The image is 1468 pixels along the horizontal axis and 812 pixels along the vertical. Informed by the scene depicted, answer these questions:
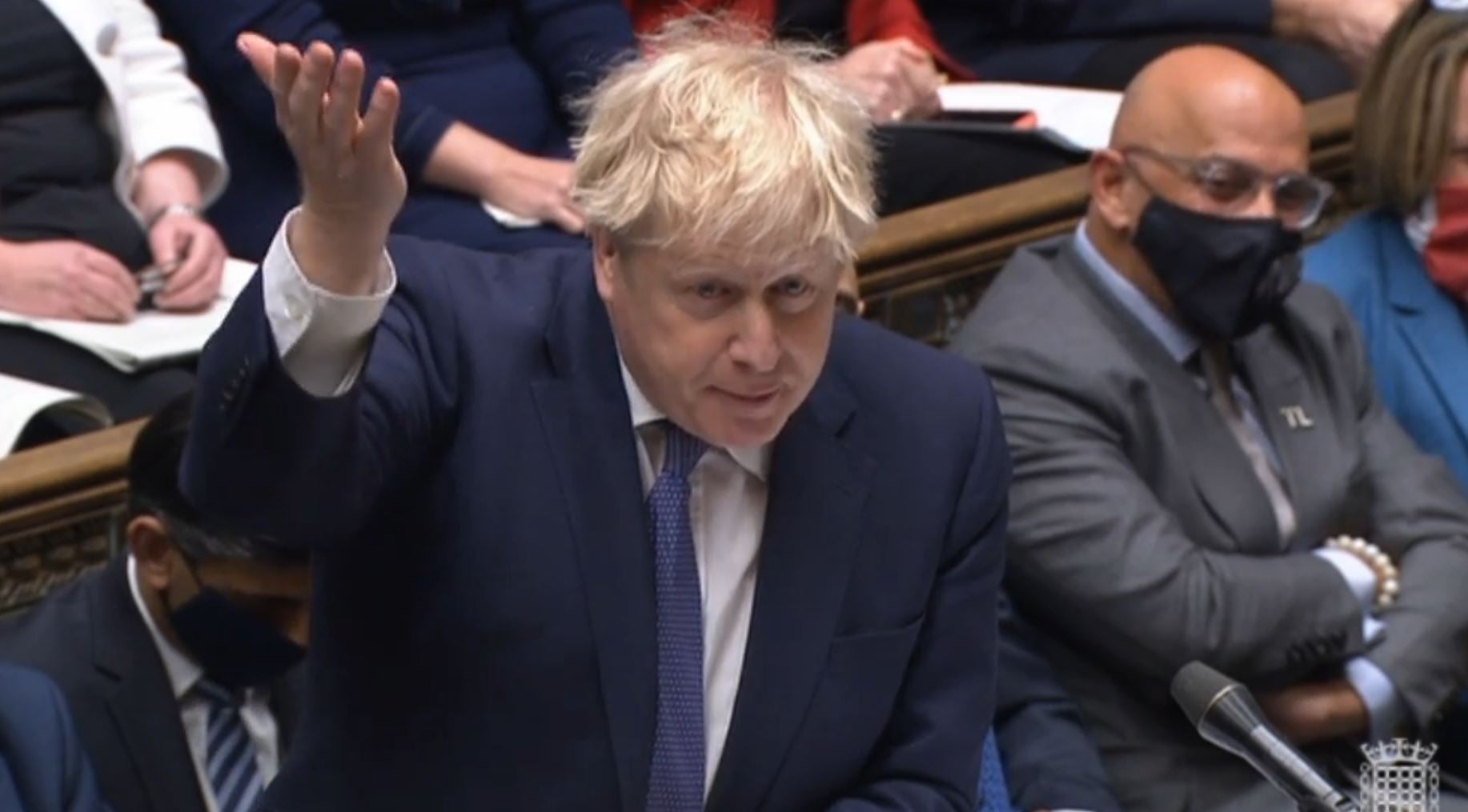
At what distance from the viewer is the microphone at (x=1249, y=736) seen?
1883 mm

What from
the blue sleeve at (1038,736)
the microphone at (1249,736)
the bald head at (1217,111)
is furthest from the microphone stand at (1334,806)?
the bald head at (1217,111)

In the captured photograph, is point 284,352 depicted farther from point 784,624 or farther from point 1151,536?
point 1151,536

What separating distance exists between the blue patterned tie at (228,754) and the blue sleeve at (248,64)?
0.93 meters

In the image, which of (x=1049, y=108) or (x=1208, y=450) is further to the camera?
(x=1049, y=108)

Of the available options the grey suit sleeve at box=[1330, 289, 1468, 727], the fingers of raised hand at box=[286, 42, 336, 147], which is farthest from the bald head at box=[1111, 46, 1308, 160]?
the fingers of raised hand at box=[286, 42, 336, 147]

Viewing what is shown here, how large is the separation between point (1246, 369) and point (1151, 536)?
0.36 meters

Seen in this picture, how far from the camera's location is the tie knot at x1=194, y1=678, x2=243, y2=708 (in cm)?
290

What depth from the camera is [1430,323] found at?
142 inches

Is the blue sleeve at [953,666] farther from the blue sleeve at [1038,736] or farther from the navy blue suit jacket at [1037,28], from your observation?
the navy blue suit jacket at [1037,28]

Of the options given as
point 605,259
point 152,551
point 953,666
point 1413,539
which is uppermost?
point 605,259

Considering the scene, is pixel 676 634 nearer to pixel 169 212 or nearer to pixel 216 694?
pixel 216 694

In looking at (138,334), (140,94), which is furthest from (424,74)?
(138,334)

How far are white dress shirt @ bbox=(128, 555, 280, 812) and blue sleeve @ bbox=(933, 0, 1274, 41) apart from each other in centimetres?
208

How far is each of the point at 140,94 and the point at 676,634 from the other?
1598mm
